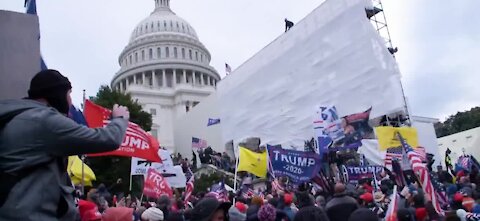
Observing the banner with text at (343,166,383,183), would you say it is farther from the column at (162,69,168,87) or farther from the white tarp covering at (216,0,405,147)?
the column at (162,69,168,87)

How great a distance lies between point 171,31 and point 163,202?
75.2 metres

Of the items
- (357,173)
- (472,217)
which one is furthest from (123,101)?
(472,217)

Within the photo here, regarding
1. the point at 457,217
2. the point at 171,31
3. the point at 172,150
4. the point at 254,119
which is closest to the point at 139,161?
the point at 457,217

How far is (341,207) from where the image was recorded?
6461 millimetres

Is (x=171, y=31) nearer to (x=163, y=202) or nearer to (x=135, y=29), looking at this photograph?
(x=135, y=29)

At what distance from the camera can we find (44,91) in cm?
234

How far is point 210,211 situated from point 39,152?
1.49 m

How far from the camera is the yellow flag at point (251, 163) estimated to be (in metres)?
13.9

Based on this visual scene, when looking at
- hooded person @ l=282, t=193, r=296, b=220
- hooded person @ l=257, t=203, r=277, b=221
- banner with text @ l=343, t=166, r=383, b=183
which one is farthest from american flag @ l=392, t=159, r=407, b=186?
hooded person @ l=257, t=203, r=277, b=221

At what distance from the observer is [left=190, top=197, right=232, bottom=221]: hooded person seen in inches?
135

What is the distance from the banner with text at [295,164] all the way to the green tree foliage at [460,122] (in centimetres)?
4984

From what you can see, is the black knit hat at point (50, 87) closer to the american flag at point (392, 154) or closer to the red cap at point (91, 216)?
the red cap at point (91, 216)

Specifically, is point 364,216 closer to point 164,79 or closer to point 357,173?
point 357,173

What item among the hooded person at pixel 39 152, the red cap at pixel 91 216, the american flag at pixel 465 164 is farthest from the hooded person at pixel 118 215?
the american flag at pixel 465 164
